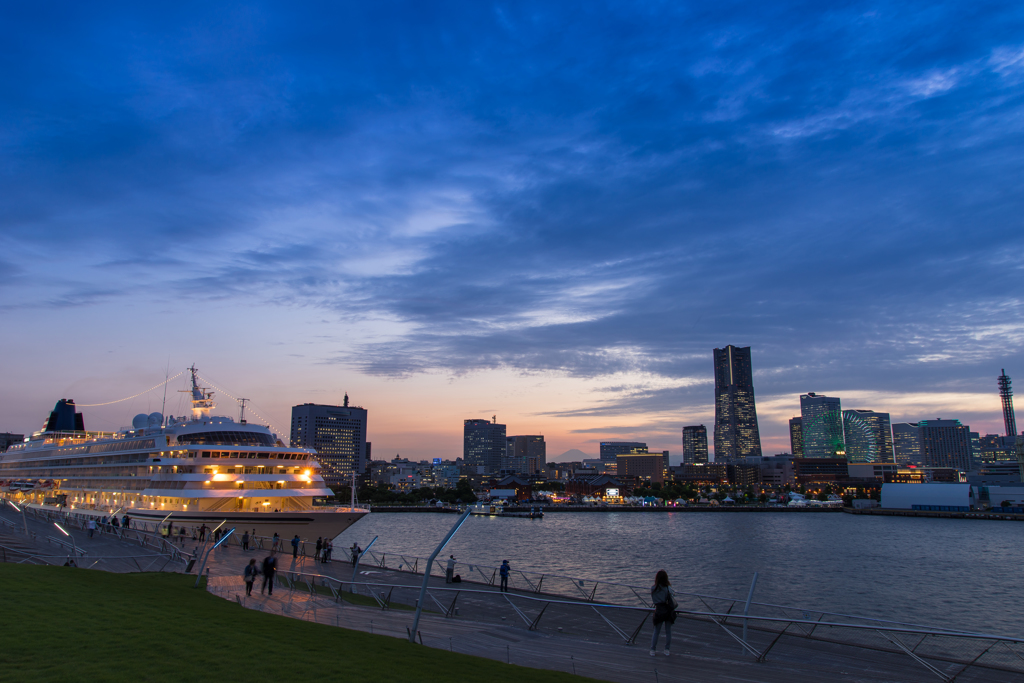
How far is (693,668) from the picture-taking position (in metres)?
13.9

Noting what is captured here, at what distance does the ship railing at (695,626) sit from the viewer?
13.8 m

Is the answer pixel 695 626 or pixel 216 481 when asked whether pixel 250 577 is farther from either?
pixel 216 481

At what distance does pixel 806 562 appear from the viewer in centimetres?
7300

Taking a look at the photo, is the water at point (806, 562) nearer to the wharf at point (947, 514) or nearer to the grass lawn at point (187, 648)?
the grass lawn at point (187, 648)

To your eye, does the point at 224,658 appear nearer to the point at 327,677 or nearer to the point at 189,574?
the point at 327,677

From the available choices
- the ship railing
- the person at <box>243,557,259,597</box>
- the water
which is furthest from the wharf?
the person at <box>243,557,259,597</box>

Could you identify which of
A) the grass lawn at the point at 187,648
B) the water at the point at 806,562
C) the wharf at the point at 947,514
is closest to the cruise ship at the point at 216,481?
the water at the point at 806,562

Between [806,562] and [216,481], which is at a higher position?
[216,481]

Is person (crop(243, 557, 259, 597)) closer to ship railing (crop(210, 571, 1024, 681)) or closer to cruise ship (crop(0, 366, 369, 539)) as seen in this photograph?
ship railing (crop(210, 571, 1024, 681))

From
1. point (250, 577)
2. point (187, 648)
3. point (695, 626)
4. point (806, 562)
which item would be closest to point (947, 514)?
point (806, 562)

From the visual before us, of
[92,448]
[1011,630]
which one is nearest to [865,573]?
[1011,630]

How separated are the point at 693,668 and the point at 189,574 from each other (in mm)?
23517

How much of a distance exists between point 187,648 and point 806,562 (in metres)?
76.4

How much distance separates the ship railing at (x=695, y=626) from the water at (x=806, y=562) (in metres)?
29.8
